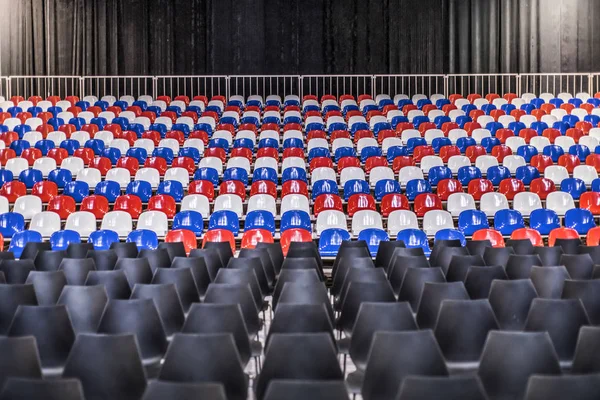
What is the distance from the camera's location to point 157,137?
1370 centimetres

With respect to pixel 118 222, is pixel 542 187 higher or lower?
higher

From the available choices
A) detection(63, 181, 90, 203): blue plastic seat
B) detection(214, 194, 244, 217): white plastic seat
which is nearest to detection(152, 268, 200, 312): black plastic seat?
detection(214, 194, 244, 217): white plastic seat

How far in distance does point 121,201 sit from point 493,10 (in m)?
12.5

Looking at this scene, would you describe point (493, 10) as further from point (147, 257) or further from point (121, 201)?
point (147, 257)

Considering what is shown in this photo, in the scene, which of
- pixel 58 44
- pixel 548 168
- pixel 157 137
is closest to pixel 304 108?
pixel 157 137

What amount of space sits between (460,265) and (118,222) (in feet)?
16.2

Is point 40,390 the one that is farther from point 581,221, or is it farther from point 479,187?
point 479,187

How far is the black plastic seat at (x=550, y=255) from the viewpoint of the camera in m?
6.81

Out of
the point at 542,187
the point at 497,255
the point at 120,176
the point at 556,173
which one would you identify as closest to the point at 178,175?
the point at 120,176

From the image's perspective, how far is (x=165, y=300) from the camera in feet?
16.9

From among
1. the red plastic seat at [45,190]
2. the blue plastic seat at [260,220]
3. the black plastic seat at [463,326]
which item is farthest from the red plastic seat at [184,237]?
the black plastic seat at [463,326]

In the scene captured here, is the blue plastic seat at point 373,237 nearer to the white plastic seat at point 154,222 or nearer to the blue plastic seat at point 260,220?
the blue plastic seat at point 260,220

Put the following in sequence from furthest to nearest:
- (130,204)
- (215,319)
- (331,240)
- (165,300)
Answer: (130,204) < (331,240) < (165,300) < (215,319)

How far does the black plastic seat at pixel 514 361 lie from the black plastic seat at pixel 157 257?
3840 mm
